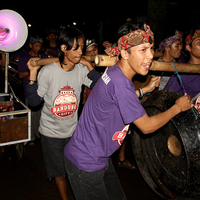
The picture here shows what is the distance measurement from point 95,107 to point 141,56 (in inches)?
21.0

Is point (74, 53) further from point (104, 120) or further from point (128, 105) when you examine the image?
point (128, 105)

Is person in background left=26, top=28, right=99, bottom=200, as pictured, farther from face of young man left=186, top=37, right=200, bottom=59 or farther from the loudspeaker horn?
face of young man left=186, top=37, right=200, bottom=59

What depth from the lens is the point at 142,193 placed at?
10.4 ft

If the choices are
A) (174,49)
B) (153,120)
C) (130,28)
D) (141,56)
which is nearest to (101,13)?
(174,49)

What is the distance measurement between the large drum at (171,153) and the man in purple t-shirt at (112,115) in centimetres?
17

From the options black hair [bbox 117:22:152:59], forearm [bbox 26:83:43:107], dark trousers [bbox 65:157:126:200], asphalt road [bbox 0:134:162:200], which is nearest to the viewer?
black hair [bbox 117:22:152:59]

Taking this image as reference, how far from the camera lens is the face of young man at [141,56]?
1.56 metres

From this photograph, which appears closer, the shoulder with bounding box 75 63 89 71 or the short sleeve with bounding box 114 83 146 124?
the short sleeve with bounding box 114 83 146 124

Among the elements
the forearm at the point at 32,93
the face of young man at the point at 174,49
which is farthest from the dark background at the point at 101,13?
the forearm at the point at 32,93

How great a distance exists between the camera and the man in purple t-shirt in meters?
1.50

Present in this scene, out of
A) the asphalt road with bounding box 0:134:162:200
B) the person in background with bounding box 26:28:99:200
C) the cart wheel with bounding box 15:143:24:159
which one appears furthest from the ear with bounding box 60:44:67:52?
the cart wheel with bounding box 15:143:24:159

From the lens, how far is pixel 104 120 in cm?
168

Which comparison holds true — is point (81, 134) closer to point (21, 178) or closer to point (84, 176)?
point (84, 176)

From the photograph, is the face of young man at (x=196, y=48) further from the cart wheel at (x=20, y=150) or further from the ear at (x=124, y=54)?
the cart wheel at (x=20, y=150)
